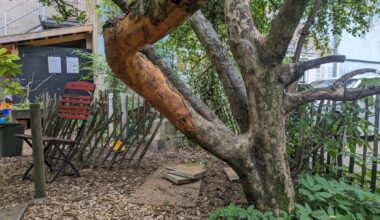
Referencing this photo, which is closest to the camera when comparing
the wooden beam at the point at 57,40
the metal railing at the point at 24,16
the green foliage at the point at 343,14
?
the green foliage at the point at 343,14

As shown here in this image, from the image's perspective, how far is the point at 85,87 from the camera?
16.0 feet

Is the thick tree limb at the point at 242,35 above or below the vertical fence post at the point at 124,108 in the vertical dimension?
above

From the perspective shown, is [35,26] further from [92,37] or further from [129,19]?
[129,19]

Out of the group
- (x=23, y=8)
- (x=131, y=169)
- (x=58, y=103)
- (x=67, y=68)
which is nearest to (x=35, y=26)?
(x=23, y=8)

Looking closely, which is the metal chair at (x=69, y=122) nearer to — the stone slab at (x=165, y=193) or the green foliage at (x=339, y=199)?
the stone slab at (x=165, y=193)

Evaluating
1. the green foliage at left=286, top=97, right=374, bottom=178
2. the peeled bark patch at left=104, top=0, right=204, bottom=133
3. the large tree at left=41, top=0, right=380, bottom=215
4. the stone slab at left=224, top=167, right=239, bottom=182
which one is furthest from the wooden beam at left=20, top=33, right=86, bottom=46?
the peeled bark patch at left=104, top=0, right=204, bottom=133

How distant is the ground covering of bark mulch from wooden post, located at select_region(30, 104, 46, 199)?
5.0 inches

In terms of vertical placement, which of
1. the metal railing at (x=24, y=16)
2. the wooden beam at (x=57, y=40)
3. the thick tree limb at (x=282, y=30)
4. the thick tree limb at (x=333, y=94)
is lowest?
the thick tree limb at (x=333, y=94)

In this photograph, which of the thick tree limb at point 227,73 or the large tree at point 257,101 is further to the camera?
the thick tree limb at point 227,73

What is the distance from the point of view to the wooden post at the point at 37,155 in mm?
3600

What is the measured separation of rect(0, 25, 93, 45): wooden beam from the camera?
10.4m

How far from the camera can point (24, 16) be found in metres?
14.1

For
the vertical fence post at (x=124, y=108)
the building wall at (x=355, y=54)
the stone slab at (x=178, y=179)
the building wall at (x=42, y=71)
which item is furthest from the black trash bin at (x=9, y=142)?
the building wall at (x=355, y=54)

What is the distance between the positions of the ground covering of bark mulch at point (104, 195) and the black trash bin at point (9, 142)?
2.19 ft
